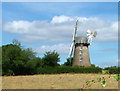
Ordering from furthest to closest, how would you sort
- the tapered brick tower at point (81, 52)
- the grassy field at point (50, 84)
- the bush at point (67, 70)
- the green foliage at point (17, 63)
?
the tapered brick tower at point (81, 52) → the bush at point (67, 70) → the green foliage at point (17, 63) → the grassy field at point (50, 84)

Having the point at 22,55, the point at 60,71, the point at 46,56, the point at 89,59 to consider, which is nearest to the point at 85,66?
the point at 89,59

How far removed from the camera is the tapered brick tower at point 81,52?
43.0 metres

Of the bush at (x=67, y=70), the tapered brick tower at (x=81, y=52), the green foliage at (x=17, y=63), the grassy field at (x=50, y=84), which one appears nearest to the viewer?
the grassy field at (x=50, y=84)

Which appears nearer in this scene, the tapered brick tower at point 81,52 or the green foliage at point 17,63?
the green foliage at point 17,63

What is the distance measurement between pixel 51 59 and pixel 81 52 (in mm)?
6366

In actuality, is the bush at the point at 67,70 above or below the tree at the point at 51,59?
below

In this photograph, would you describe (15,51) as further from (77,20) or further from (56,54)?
(77,20)

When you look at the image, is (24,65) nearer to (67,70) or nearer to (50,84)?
(67,70)

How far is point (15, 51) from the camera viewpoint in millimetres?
36500

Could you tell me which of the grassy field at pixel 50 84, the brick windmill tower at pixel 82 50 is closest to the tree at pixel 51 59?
the brick windmill tower at pixel 82 50

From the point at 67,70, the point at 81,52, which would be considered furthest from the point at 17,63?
the point at 81,52

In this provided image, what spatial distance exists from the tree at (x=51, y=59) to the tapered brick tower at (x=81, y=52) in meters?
4.31

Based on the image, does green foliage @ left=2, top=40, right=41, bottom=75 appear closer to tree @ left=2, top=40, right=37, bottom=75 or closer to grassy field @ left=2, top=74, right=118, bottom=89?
tree @ left=2, top=40, right=37, bottom=75

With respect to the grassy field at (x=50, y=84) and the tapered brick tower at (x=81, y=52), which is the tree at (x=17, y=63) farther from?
the grassy field at (x=50, y=84)
